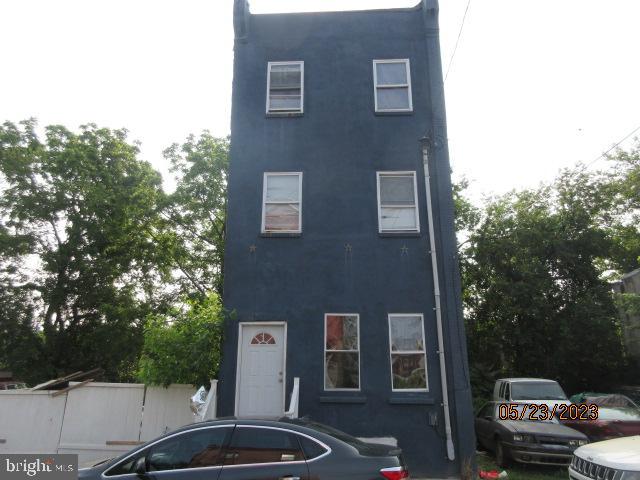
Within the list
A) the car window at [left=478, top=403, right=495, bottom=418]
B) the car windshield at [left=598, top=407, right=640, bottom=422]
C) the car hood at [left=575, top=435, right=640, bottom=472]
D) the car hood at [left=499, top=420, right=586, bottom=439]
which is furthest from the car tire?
the car windshield at [left=598, top=407, right=640, bottom=422]

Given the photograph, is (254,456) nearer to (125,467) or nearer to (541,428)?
(125,467)

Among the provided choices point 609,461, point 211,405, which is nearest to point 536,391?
point 609,461

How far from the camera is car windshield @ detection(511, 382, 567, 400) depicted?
1164 centimetres

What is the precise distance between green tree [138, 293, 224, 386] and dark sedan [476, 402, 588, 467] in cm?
659

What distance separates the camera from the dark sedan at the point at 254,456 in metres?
4.75

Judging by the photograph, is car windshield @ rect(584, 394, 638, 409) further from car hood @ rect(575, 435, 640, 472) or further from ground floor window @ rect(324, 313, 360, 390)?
ground floor window @ rect(324, 313, 360, 390)

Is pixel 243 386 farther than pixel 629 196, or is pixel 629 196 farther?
pixel 629 196

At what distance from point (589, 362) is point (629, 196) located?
11.0 meters

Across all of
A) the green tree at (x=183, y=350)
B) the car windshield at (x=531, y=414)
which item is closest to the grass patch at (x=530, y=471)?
the car windshield at (x=531, y=414)

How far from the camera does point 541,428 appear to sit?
31.7 feet

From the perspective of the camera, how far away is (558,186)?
81.1ft

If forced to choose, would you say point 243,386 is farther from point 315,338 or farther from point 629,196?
point 629,196

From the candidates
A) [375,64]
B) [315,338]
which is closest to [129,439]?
[315,338]
